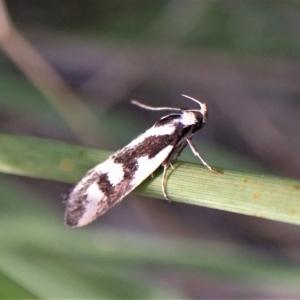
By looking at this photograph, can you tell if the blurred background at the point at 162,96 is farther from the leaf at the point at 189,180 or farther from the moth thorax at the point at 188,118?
the leaf at the point at 189,180

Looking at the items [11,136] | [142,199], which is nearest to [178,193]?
[11,136]

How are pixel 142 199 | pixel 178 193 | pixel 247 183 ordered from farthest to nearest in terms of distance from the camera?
pixel 142 199 < pixel 178 193 < pixel 247 183

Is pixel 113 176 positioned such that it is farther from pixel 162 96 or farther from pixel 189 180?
pixel 162 96

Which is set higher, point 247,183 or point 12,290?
point 247,183

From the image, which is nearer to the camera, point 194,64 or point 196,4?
point 196,4

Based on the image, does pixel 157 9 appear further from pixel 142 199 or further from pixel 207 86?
pixel 142 199

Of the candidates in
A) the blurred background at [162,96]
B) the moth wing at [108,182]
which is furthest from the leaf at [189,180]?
the blurred background at [162,96]
